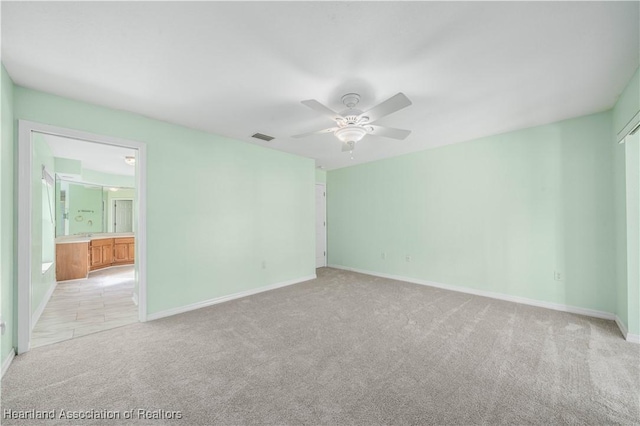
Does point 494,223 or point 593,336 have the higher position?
point 494,223

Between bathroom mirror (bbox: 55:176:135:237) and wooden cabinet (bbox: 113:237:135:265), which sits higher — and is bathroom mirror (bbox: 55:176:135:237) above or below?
above

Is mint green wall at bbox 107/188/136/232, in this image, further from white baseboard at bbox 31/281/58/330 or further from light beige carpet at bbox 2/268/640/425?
light beige carpet at bbox 2/268/640/425

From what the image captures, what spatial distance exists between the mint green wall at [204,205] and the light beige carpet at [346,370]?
2.14ft

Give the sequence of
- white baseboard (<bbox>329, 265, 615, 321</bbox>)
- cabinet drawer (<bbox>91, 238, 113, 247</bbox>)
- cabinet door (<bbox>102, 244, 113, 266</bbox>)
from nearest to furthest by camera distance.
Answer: white baseboard (<bbox>329, 265, 615, 321</bbox>), cabinet drawer (<bbox>91, 238, 113, 247</bbox>), cabinet door (<bbox>102, 244, 113, 266</bbox>)

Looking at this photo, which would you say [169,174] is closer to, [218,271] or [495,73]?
A: [218,271]

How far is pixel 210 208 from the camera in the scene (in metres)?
3.68

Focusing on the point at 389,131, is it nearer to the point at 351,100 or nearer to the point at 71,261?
the point at 351,100

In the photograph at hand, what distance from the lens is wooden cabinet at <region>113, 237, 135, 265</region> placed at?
6500 millimetres

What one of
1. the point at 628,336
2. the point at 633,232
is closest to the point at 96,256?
the point at 628,336

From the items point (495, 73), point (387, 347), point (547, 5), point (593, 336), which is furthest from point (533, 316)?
point (547, 5)

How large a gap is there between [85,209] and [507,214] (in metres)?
9.48

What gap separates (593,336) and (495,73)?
2.83m

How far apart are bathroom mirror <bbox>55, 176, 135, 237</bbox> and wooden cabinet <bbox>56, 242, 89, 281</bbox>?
4.33 feet

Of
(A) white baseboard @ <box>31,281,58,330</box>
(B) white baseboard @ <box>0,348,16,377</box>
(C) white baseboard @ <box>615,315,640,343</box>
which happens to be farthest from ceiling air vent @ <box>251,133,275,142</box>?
(C) white baseboard @ <box>615,315,640,343</box>
